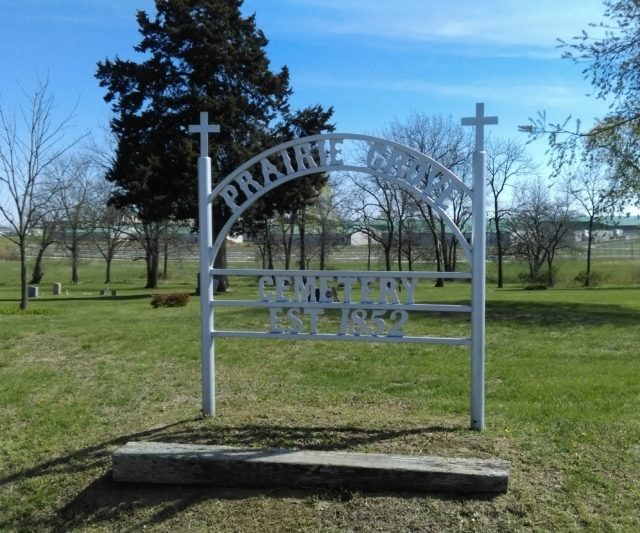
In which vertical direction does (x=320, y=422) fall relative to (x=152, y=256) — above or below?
below

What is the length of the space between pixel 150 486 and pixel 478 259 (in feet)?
9.04

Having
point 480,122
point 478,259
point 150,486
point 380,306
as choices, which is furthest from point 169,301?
point 480,122

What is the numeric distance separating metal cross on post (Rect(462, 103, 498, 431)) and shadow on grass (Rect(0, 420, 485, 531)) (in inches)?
12.3

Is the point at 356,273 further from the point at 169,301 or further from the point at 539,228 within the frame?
the point at 539,228

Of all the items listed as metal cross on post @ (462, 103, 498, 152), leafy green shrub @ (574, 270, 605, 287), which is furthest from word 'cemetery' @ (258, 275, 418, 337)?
leafy green shrub @ (574, 270, 605, 287)

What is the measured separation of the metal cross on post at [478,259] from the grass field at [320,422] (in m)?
0.29

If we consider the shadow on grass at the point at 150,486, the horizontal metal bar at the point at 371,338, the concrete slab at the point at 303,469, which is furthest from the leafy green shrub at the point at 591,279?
the concrete slab at the point at 303,469

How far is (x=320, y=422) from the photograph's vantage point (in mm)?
4941

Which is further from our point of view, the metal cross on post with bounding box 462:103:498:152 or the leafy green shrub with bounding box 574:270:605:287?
the leafy green shrub with bounding box 574:270:605:287

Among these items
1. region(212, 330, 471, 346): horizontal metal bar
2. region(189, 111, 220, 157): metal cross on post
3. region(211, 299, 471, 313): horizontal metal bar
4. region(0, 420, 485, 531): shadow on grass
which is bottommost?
region(0, 420, 485, 531): shadow on grass

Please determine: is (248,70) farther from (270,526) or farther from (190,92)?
(270,526)

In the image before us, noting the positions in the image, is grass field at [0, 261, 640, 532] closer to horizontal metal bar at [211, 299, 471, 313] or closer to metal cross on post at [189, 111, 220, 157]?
horizontal metal bar at [211, 299, 471, 313]

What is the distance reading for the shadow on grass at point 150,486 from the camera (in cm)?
375

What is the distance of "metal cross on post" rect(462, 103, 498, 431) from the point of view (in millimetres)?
4547
